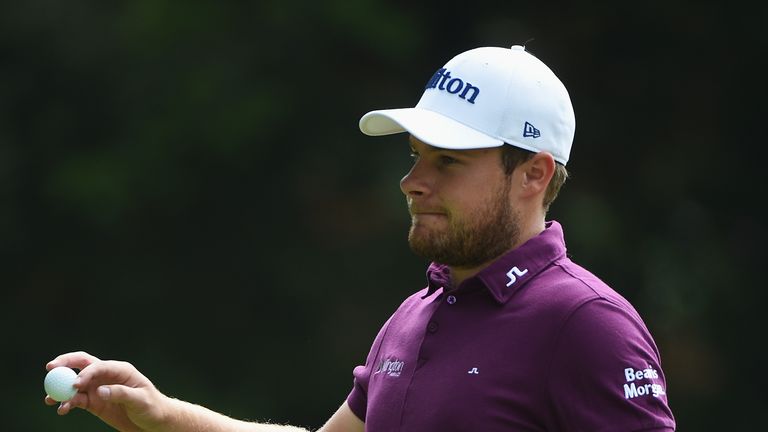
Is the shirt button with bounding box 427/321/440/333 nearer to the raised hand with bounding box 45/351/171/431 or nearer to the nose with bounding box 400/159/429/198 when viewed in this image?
the nose with bounding box 400/159/429/198

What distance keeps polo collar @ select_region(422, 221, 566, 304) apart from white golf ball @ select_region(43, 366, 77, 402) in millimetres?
790

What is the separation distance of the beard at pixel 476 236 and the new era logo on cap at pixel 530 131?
11cm

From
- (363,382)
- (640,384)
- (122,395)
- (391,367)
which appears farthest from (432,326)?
(122,395)

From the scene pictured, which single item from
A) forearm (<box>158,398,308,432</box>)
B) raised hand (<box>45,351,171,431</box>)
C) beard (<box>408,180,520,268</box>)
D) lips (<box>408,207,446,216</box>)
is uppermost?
lips (<box>408,207,446,216</box>)

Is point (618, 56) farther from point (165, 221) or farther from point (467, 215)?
point (467, 215)

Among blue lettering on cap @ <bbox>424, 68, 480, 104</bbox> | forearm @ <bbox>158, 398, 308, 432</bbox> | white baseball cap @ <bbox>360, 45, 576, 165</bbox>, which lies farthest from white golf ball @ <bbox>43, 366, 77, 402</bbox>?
blue lettering on cap @ <bbox>424, 68, 480, 104</bbox>

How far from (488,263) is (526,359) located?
11.4 inches

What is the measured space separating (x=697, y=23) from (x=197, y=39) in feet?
12.9

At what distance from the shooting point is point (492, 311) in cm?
276

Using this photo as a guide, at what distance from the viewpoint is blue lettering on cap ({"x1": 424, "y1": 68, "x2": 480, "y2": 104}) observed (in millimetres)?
2924

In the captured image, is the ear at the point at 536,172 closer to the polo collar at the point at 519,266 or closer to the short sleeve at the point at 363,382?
the polo collar at the point at 519,266

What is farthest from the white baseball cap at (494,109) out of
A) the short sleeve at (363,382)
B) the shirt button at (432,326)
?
the short sleeve at (363,382)

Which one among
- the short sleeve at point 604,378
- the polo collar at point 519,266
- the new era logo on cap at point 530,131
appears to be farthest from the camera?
the new era logo on cap at point 530,131

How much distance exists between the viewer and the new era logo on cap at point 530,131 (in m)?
2.86
